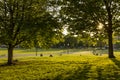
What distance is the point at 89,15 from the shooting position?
144ft

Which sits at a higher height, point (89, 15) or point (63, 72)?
point (89, 15)

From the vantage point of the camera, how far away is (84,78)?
19.6m

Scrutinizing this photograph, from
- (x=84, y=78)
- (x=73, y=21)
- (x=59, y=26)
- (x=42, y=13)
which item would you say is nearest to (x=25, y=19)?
(x=42, y=13)

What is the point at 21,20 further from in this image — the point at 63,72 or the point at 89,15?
the point at 63,72

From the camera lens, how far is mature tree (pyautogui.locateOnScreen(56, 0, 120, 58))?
4372cm

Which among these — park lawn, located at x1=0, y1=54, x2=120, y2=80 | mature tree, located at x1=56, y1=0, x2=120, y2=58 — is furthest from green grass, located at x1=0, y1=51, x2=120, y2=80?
mature tree, located at x1=56, y1=0, x2=120, y2=58

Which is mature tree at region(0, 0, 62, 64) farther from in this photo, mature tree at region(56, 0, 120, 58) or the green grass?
mature tree at region(56, 0, 120, 58)

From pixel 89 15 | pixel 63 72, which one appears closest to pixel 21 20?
pixel 89 15

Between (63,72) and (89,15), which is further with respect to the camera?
(89,15)

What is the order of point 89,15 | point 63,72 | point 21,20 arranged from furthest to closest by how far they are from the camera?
point 89,15 < point 21,20 < point 63,72

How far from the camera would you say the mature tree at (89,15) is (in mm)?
43719

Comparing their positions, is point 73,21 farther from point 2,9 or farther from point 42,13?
point 2,9

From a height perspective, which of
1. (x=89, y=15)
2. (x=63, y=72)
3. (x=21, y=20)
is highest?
(x=89, y=15)

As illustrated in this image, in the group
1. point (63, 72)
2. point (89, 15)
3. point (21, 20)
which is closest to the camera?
point (63, 72)
